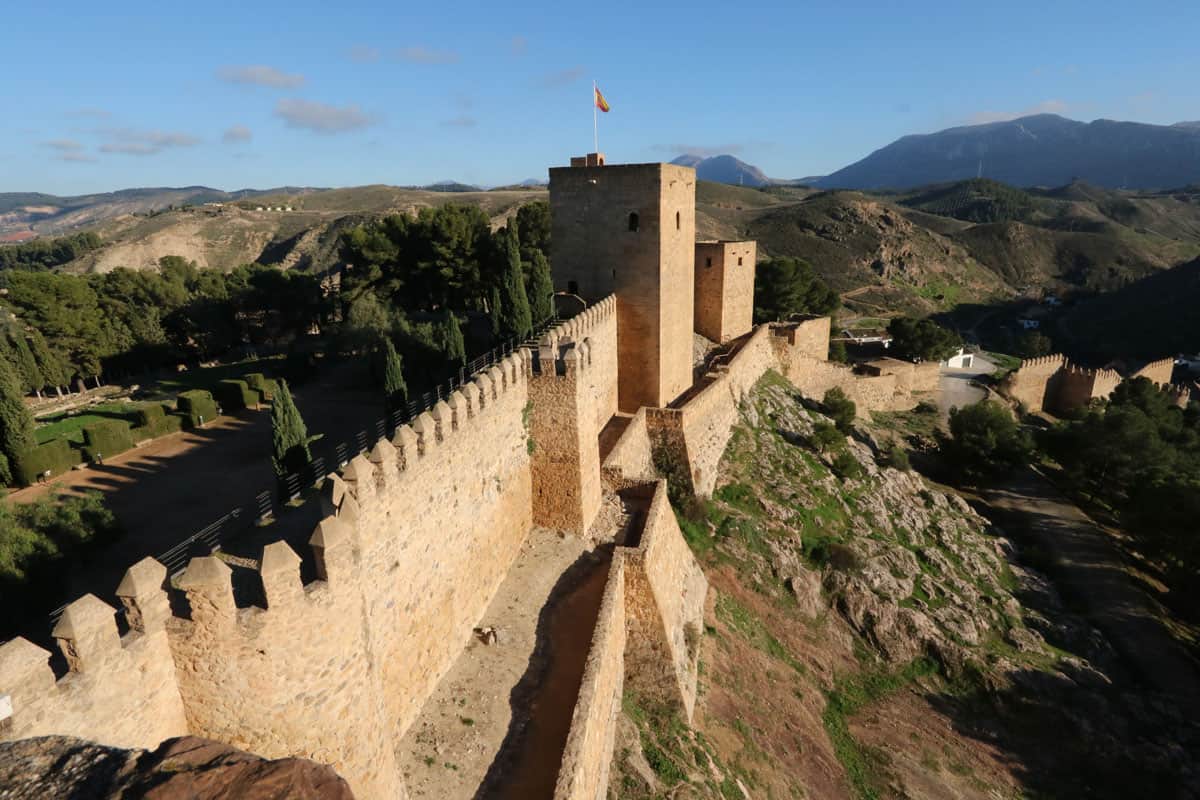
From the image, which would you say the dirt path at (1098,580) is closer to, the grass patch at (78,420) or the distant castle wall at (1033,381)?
the distant castle wall at (1033,381)

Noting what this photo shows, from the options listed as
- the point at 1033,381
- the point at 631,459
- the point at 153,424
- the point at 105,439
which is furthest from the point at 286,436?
the point at 1033,381

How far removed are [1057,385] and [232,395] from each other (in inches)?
1852

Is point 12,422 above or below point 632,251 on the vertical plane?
below

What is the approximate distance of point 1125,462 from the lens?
28844 mm

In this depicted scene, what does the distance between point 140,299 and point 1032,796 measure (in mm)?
44454

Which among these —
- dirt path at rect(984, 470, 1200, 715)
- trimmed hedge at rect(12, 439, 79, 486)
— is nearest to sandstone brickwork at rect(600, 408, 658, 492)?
trimmed hedge at rect(12, 439, 79, 486)

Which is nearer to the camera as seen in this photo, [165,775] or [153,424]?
[165,775]

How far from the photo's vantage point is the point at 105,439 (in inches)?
750

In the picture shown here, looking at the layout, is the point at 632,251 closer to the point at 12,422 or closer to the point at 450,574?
the point at 450,574

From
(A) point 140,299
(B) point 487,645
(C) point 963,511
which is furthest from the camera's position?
(A) point 140,299

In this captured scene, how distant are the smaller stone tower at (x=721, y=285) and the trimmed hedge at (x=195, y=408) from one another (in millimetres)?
19155

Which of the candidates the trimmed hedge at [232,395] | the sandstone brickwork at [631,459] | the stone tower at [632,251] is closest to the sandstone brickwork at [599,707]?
the sandstone brickwork at [631,459]

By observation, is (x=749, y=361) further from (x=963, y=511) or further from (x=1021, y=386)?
(x=1021, y=386)

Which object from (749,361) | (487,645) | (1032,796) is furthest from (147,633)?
(749,361)
